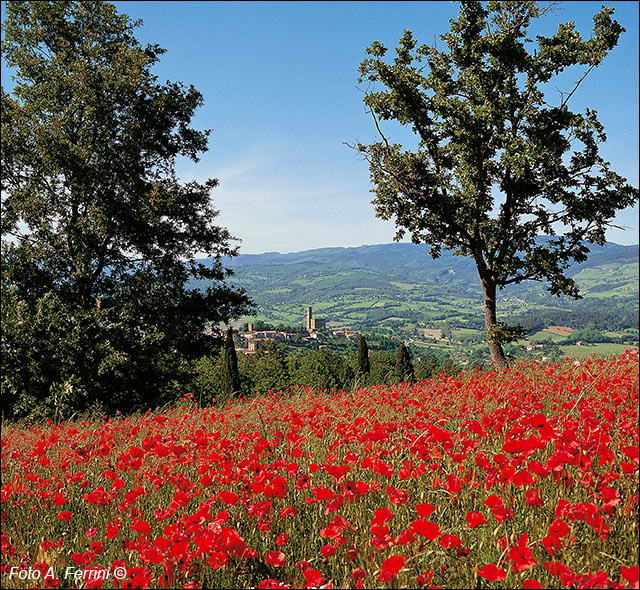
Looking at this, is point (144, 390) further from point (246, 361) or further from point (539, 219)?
point (246, 361)

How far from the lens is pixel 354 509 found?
3123mm

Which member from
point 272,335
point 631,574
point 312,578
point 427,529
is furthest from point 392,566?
point 272,335

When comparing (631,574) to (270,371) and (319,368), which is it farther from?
(270,371)

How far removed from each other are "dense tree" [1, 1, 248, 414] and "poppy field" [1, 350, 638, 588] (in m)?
9.59

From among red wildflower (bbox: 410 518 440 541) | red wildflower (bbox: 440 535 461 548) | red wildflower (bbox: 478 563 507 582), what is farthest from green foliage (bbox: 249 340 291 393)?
red wildflower (bbox: 478 563 507 582)

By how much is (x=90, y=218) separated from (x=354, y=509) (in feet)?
44.2

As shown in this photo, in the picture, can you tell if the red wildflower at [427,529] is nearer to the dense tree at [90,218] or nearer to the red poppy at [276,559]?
the red poppy at [276,559]

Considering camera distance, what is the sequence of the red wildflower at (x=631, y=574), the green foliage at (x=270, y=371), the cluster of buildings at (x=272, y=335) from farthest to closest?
the cluster of buildings at (x=272, y=335)
the green foliage at (x=270, y=371)
the red wildflower at (x=631, y=574)

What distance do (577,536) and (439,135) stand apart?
46.0ft

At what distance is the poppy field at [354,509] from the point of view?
2.29 m

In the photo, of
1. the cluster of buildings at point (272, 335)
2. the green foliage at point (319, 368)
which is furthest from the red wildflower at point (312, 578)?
the cluster of buildings at point (272, 335)

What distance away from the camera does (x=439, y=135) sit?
48.7 feet

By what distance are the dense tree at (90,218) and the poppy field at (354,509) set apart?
9588 mm

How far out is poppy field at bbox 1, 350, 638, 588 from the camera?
229cm
